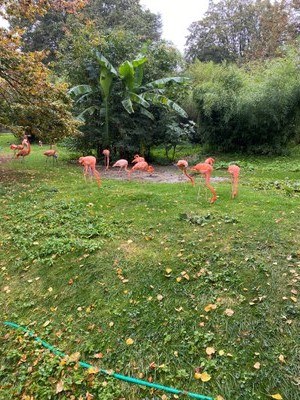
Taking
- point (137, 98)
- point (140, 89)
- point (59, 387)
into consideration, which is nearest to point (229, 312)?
point (59, 387)

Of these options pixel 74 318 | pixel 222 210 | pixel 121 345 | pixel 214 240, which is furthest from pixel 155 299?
pixel 222 210

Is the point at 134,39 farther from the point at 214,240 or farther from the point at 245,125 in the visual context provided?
the point at 214,240

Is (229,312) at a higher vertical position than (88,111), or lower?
lower

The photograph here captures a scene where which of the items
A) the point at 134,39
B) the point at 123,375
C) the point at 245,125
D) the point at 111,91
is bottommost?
the point at 123,375

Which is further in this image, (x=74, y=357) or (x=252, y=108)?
(x=252, y=108)

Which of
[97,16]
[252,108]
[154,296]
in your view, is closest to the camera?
[154,296]

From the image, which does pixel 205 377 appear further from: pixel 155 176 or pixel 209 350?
pixel 155 176

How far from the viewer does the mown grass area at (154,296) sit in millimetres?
2641

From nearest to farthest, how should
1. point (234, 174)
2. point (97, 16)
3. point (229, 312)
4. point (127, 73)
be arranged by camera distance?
point (229, 312)
point (234, 174)
point (127, 73)
point (97, 16)

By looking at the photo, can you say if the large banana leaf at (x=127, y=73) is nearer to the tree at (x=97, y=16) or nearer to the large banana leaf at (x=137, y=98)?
the large banana leaf at (x=137, y=98)

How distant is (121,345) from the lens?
2.93 meters

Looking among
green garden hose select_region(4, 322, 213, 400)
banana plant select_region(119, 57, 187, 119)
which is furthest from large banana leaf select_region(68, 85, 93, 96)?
green garden hose select_region(4, 322, 213, 400)

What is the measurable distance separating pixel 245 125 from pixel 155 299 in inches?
387

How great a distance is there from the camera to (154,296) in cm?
342
